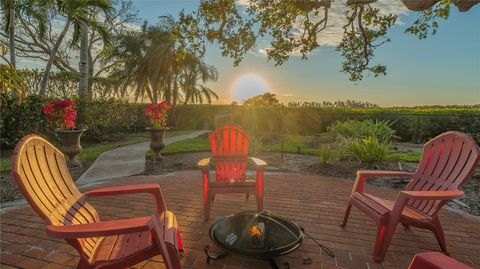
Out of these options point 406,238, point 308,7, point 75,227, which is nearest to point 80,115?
point 308,7

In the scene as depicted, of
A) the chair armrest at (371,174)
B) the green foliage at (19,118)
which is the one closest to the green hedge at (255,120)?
the green foliage at (19,118)

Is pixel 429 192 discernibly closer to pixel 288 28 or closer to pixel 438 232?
pixel 438 232

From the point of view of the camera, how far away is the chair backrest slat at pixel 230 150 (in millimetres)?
3566

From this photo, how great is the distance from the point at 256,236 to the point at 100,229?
1.05 m

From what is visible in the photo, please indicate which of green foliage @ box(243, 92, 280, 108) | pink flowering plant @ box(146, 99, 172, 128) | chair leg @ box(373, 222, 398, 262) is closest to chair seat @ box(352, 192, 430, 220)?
chair leg @ box(373, 222, 398, 262)

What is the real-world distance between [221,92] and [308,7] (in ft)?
41.0

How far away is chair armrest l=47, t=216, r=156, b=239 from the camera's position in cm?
133

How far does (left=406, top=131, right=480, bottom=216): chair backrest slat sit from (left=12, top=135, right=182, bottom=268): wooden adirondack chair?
7.83 feet

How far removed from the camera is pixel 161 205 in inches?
85.7

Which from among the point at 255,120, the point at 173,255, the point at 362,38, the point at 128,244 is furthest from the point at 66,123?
the point at 362,38

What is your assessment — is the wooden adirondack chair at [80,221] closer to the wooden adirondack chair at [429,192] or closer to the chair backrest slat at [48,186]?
the chair backrest slat at [48,186]

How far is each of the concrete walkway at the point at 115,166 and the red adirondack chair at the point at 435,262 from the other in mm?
4761

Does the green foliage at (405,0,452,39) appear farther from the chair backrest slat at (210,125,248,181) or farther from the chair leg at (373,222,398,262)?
the chair leg at (373,222,398,262)

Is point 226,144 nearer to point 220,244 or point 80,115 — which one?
point 220,244
